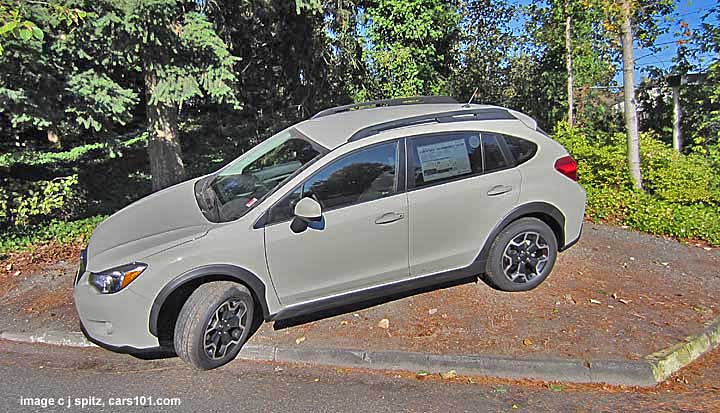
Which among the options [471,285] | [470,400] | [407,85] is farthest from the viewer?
[407,85]

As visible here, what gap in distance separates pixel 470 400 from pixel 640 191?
16.6 ft

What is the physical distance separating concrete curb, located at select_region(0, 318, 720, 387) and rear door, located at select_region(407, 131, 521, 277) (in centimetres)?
82

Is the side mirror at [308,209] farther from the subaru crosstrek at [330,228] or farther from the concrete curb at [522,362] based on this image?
the concrete curb at [522,362]

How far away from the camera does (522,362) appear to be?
11.9 ft

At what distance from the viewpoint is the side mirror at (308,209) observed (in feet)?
12.0

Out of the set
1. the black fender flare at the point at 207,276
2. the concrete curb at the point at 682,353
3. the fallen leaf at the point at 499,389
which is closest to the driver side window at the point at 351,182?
the black fender flare at the point at 207,276

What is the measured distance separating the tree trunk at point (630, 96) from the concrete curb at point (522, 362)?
3379 mm

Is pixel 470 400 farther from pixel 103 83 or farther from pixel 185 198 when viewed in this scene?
pixel 103 83

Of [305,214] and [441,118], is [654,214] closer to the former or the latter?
[441,118]

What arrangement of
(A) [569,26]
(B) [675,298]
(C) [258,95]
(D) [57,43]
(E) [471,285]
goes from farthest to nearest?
(C) [258,95] < (A) [569,26] < (D) [57,43] < (E) [471,285] < (B) [675,298]

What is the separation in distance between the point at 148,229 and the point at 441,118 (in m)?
2.64

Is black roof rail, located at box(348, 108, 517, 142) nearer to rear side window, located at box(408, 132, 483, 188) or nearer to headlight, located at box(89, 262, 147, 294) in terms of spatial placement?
rear side window, located at box(408, 132, 483, 188)

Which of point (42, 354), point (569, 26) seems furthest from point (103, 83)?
point (569, 26)

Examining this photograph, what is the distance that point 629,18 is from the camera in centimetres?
651
